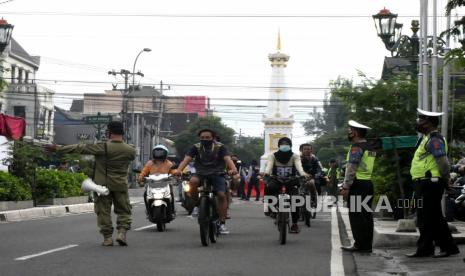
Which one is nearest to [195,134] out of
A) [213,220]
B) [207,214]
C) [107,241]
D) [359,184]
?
[213,220]

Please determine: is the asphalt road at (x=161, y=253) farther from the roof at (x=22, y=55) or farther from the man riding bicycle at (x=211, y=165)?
the roof at (x=22, y=55)

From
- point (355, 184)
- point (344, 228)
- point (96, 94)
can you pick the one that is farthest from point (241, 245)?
point (96, 94)

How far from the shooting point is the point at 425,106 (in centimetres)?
1510

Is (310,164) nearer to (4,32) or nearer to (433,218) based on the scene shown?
(433,218)

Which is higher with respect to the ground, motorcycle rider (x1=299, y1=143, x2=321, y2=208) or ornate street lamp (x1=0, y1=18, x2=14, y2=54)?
ornate street lamp (x1=0, y1=18, x2=14, y2=54)

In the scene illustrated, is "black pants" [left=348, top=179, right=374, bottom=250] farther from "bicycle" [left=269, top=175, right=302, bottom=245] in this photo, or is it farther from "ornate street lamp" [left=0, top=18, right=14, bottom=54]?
"ornate street lamp" [left=0, top=18, right=14, bottom=54]

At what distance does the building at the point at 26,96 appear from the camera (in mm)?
76000

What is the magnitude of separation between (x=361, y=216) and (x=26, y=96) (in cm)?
6781

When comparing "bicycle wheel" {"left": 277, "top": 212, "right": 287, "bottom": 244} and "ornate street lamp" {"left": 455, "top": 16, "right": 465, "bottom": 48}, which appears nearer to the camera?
"ornate street lamp" {"left": 455, "top": 16, "right": 465, "bottom": 48}

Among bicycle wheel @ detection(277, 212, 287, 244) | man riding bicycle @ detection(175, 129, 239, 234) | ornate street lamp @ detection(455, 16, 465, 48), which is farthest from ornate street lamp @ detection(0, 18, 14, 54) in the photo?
ornate street lamp @ detection(455, 16, 465, 48)

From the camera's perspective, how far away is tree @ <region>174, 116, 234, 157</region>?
96812 millimetres

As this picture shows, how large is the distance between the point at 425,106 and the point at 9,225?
27.4ft

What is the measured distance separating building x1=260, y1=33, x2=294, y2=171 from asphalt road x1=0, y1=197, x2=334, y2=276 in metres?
52.5

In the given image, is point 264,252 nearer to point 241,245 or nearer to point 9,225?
point 241,245
